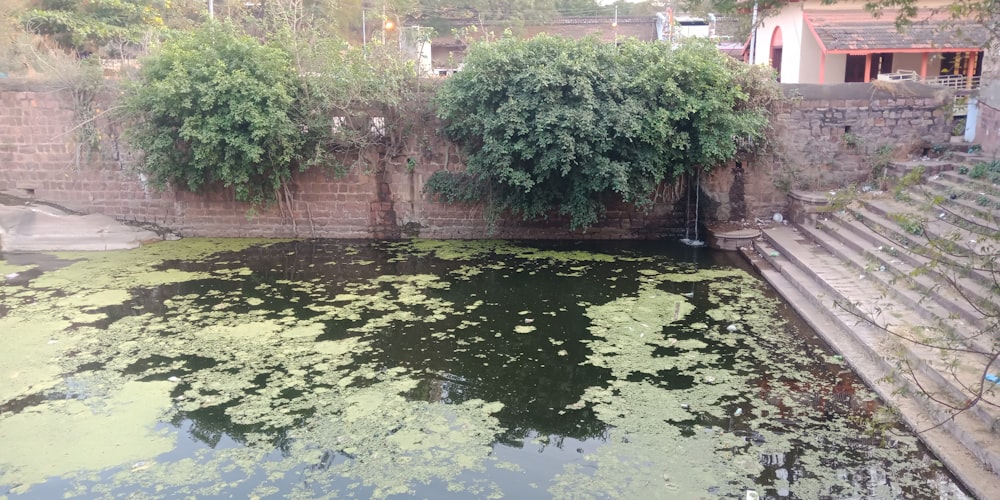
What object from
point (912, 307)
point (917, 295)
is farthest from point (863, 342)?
point (917, 295)

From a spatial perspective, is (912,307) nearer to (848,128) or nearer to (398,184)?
(848,128)

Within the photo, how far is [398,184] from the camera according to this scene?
11.3m

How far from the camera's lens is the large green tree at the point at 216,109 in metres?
9.77

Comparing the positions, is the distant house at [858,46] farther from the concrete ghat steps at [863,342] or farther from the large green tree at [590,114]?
the concrete ghat steps at [863,342]

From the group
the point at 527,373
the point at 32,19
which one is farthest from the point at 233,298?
the point at 32,19

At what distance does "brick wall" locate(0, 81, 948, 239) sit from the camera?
A: 421 inches

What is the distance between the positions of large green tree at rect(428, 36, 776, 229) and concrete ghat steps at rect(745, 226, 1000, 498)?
1.74m

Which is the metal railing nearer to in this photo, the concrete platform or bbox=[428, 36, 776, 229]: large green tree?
bbox=[428, 36, 776, 229]: large green tree

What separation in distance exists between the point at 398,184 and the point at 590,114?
3.48 metres

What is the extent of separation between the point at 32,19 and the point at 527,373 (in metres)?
14.7

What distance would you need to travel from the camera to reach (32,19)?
49.7ft

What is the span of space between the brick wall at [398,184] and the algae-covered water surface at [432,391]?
6.63 ft

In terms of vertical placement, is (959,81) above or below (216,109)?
above

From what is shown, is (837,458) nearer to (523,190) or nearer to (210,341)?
(210,341)
